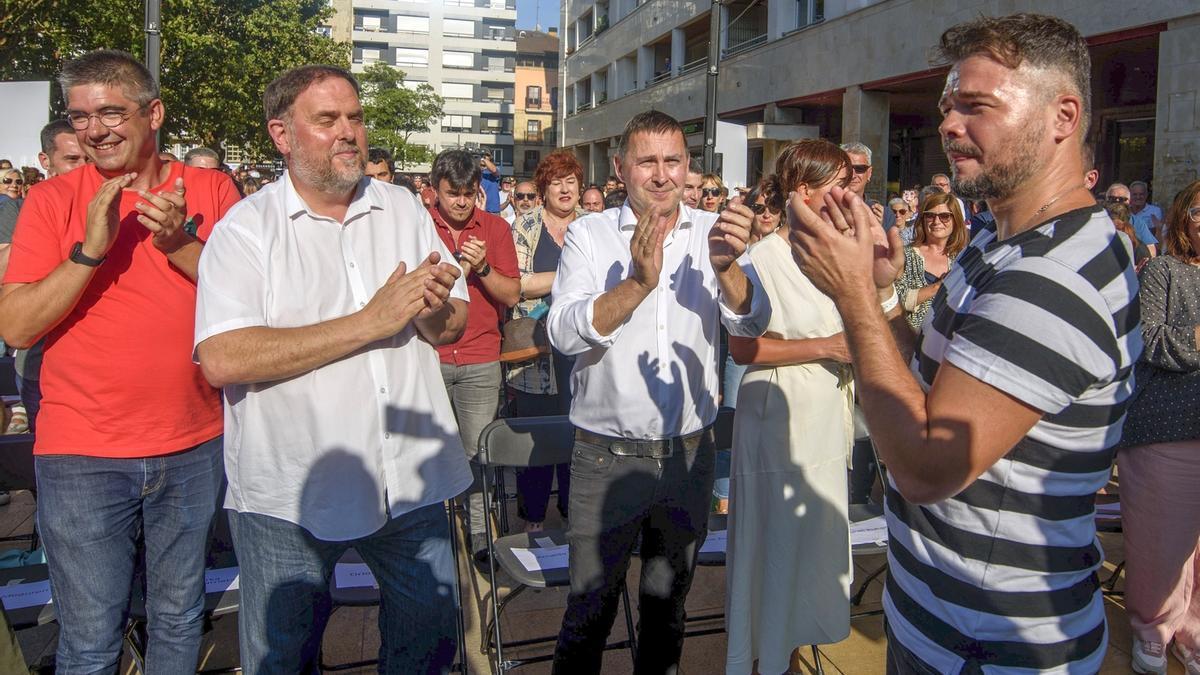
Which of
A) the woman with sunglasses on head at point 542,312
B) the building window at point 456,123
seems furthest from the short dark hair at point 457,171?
the building window at point 456,123

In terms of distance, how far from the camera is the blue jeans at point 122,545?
8.49 feet

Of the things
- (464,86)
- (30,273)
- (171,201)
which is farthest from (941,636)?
(464,86)

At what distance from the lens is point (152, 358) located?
8.77 feet

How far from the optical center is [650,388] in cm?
294

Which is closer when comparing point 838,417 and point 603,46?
point 838,417

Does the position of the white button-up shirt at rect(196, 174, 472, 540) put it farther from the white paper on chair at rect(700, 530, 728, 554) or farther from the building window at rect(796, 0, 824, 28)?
the building window at rect(796, 0, 824, 28)

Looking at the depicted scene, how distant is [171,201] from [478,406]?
8.52ft

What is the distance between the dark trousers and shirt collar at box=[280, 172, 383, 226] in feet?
3.54

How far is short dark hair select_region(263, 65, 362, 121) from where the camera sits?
8.19 ft

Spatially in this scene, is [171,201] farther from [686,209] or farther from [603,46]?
[603,46]

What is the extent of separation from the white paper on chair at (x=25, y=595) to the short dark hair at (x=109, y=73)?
6.24 feet

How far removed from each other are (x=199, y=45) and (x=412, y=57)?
182 ft

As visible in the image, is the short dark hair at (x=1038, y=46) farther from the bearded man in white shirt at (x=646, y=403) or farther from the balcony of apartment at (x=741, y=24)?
the balcony of apartment at (x=741, y=24)

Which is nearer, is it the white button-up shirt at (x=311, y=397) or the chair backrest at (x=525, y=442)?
the white button-up shirt at (x=311, y=397)
